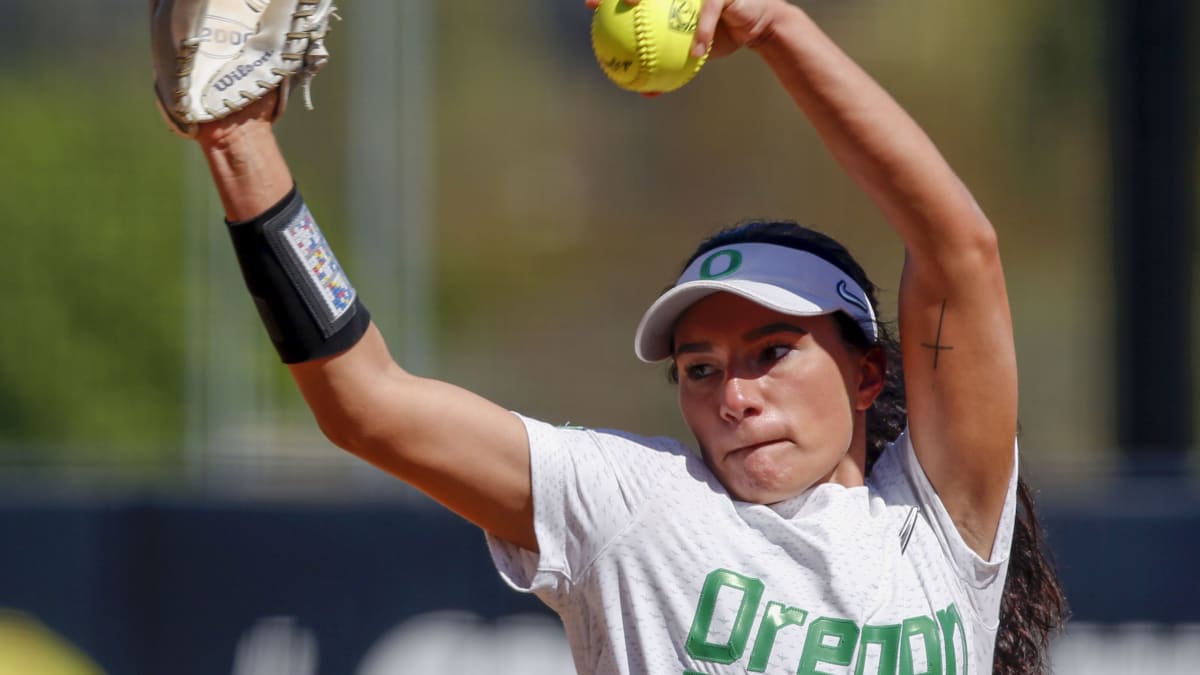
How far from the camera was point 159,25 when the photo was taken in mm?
1791

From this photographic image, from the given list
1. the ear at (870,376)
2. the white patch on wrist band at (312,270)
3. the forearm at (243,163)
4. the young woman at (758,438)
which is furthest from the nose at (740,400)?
the forearm at (243,163)

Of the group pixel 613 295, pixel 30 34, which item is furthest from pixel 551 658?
pixel 613 295

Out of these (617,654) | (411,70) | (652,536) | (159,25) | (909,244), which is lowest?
(617,654)

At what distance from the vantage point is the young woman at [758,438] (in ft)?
6.03

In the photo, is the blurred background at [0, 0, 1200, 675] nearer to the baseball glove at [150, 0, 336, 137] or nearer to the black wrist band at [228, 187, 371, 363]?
the black wrist band at [228, 187, 371, 363]

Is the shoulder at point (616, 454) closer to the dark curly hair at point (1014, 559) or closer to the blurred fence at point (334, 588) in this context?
the dark curly hair at point (1014, 559)

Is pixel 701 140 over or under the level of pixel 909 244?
over

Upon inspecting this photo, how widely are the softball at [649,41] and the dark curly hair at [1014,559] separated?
40 centimetres

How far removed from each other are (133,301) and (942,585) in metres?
7.32

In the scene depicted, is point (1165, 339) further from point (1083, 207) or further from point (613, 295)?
point (613, 295)

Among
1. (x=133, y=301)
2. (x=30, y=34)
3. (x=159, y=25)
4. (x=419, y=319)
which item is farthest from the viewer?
(x=30, y=34)

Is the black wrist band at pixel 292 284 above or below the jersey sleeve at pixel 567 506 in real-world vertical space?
above

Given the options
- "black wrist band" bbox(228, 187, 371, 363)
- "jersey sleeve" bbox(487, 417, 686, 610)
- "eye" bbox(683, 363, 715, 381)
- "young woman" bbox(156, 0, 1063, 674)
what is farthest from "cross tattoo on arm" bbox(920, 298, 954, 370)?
"black wrist band" bbox(228, 187, 371, 363)

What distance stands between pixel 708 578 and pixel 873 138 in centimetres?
64
